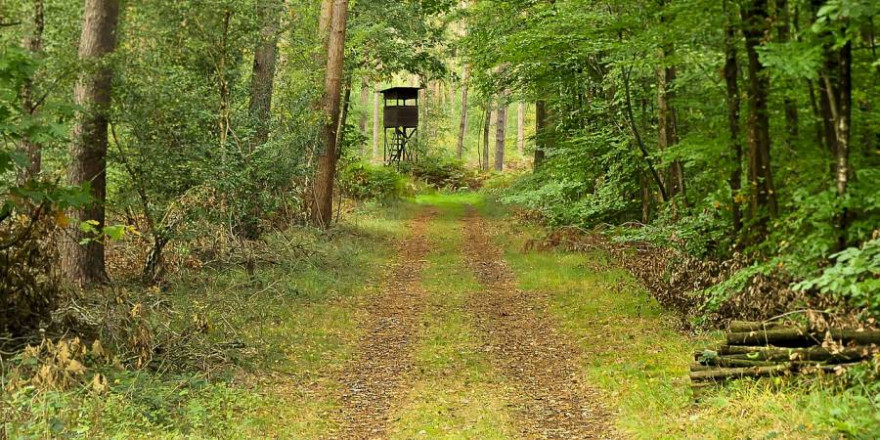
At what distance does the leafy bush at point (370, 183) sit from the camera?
2709cm

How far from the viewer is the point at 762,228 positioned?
8781 millimetres

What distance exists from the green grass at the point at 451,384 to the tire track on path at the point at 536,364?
0.68ft

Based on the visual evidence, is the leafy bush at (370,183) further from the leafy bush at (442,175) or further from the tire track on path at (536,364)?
the tire track on path at (536,364)

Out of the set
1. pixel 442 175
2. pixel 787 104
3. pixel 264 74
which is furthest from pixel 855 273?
pixel 442 175

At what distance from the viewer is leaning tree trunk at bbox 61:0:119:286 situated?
10.1 m

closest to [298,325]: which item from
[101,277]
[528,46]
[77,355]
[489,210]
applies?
[101,277]

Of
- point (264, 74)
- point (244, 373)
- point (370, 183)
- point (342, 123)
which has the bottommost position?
point (244, 373)

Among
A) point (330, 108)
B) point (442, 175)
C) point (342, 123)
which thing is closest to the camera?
point (330, 108)

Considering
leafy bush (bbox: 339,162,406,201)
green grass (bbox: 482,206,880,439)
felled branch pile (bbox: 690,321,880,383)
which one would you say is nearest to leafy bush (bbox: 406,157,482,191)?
leafy bush (bbox: 339,162,406,201)

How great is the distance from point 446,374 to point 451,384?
1.22 ft

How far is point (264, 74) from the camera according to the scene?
15.2m

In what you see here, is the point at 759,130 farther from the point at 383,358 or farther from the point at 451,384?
the point at 383,358

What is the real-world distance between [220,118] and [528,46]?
5.45 metres

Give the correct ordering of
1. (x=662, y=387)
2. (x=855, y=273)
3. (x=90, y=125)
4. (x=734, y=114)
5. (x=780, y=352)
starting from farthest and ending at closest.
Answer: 1. (x=90, y=125)
2. (x=734, y=114)
3. (x=662, y=387)
4. (x=780, y=352)
5. (x=855, y=273)
